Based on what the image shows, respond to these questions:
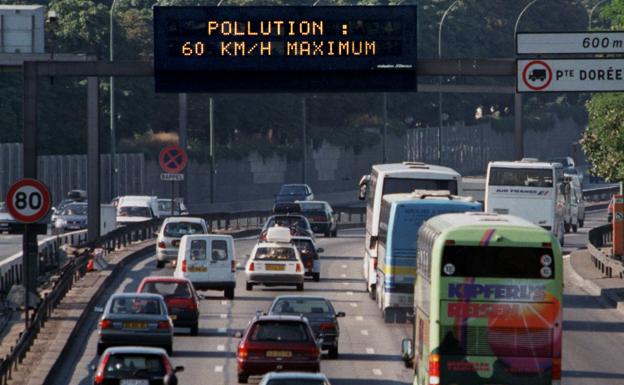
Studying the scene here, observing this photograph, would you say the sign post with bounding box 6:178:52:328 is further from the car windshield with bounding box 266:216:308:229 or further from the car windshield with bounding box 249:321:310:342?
the car windshield with bounding box 266:216:308:229

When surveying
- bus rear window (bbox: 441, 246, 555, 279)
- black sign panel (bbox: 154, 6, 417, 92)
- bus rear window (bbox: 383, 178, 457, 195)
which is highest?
black sign panel (bbox: 154, 6, 417, 92)

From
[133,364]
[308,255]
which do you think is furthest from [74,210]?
[133,364]

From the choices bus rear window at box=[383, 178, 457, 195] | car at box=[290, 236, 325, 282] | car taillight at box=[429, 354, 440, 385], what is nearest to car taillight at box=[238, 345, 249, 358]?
car taillight at box=[429, 354, 440, 385]

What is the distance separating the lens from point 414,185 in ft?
162

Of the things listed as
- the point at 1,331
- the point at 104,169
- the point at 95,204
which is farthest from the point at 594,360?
the point at 104,169

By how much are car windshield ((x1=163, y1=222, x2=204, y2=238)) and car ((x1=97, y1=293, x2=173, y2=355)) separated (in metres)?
21.9

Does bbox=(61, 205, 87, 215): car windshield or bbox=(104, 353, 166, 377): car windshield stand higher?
bbox=(61, 205, 87, 215): car windshield

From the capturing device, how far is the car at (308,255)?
181 ft

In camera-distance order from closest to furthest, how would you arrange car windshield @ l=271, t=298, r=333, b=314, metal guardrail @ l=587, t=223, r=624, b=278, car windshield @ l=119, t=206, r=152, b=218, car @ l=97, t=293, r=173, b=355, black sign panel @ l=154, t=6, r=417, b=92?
car @ l=97, t=293, r=173, b=355 → car windshield @ l=271, t=298, r=333, b=314 → black sign panel @ l=154, t=6, r=417, b=92 → metal guardrail @ l=587, t=223, r=624, b=278 → car windshield @ l=119, t=206, r=152, b=218

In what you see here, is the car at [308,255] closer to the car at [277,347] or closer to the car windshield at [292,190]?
the car at [277,347]

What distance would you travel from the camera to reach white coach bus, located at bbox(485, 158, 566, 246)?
67.0 m

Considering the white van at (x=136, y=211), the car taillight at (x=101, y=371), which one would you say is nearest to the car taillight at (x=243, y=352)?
the car taillight at (x=101, y=371)

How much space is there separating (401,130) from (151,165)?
30.6 m

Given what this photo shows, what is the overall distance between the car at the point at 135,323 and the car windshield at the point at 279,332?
13.5 feet
